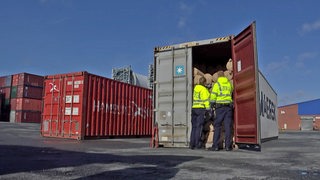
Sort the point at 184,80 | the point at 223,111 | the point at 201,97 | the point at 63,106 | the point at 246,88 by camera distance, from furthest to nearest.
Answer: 1. the point at 63,106
2. the point at 184,80
3. the point at 201,97
4. the point at 223,111
5. the point at 246,88

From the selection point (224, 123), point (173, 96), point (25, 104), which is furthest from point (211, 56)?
point (25, 104)

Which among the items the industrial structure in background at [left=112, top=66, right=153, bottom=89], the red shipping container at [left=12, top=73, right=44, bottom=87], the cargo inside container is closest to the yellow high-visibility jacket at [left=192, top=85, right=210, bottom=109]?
the cargo inside container

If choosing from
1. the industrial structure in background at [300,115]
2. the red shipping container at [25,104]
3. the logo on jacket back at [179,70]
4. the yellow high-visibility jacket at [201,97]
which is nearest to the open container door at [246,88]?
the yellow high-visibility jacket at [201,97]

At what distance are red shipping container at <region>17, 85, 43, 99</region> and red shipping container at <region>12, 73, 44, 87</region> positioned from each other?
456mm

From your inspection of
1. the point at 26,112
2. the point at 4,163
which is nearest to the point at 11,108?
the point at 26,112

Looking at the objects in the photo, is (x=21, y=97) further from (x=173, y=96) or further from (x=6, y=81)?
(x=173, y=96)

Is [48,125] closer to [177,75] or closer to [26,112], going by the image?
[177,75]

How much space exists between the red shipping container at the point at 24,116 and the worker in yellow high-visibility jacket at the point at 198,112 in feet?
111

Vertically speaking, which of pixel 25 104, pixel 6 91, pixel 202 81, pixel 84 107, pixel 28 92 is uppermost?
pixel 6 91

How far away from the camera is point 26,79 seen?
38562 millimetres

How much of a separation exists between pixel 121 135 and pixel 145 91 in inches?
131

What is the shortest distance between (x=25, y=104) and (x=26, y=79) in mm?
2945

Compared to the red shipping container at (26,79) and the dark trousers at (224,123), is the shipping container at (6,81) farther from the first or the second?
the dark trousers at (224,123)

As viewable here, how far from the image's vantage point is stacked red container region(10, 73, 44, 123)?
38469 mm
